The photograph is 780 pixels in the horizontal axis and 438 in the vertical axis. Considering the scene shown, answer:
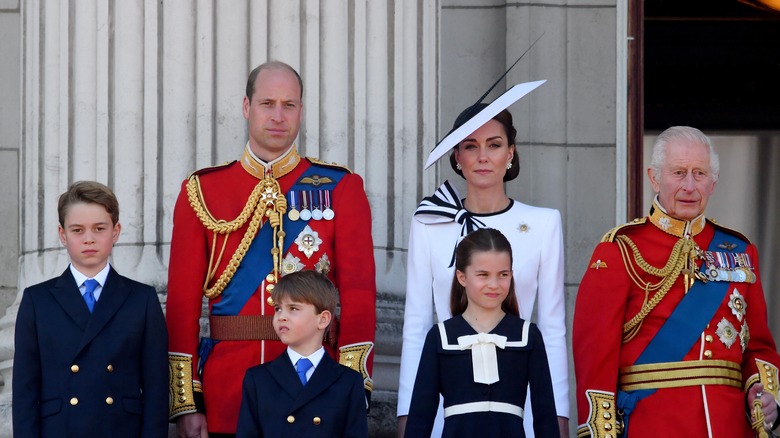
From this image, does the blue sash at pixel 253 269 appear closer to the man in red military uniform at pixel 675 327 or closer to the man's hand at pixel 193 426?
the man's hand at pixel 193 426

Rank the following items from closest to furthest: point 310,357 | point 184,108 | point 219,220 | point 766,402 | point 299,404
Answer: point 299,404 < point 310,357 < point 766,402 < point 219,220 < point 184,108

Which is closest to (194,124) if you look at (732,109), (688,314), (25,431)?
Result: (25,431)

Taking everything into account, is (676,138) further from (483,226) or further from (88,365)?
(88,365)

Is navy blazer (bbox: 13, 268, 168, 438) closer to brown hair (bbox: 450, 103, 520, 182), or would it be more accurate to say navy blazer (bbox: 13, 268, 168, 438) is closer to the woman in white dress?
the woman in white dress

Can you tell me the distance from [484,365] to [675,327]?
72cm

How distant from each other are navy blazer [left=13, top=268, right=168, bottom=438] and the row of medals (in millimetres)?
585

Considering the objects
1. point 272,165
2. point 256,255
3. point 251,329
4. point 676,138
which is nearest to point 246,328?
point 251,329

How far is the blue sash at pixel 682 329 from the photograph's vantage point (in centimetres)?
593

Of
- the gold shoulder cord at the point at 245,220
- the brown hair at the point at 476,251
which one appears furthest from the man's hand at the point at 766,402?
the gold shoulder cord at the point at 245,220

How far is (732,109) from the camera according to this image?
10453 mm

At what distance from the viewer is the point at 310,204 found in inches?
242

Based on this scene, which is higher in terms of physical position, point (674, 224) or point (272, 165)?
point (272, 165)

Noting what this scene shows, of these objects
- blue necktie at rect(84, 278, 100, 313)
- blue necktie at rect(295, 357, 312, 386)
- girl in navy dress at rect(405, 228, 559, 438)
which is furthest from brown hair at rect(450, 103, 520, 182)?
blue necktie at rect(84, 278, 100, 313)

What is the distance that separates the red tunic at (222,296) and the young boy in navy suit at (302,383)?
0.21m
